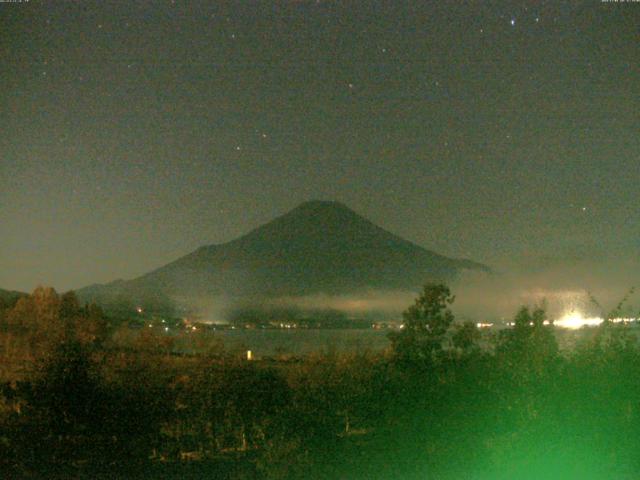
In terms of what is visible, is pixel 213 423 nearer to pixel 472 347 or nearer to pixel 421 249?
pixel 472 347

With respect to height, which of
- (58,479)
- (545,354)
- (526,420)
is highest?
(545,354)

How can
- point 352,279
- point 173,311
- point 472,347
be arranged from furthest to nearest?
point 352,279, point 173,311, point 472,347

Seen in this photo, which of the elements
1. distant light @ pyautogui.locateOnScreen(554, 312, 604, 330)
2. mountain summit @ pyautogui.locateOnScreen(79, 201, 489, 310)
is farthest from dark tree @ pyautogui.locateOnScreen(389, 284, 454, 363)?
mountain summit @ pyautogui.locateOnScreen(79, 201, 489, 310)

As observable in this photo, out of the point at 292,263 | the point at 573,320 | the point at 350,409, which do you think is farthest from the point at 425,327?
the point at 292,263

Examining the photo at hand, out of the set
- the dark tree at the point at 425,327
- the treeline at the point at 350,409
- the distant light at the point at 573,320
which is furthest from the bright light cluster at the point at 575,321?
the dark tree at the point at 425,327

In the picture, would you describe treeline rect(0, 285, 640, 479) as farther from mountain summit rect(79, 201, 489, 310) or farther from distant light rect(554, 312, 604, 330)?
mountain summit rect(79, 201, 489, 310)

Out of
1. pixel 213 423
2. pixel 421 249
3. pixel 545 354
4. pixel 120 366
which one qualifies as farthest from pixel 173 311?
pixel 545 354

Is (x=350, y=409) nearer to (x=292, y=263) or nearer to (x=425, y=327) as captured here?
(x=425, y=327)
